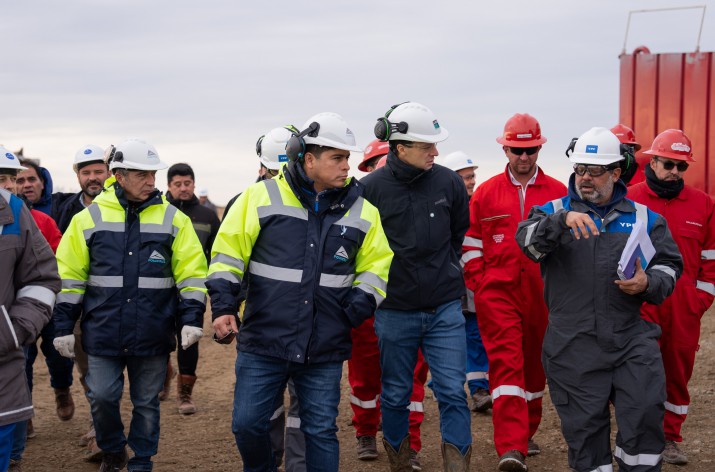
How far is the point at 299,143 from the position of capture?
18.7 feet

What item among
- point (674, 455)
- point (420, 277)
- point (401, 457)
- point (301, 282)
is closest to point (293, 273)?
point (301, 282)

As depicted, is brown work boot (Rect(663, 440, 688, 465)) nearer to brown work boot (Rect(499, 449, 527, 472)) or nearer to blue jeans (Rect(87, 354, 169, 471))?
brown work boot (Rect(499, 449, 527, 472))

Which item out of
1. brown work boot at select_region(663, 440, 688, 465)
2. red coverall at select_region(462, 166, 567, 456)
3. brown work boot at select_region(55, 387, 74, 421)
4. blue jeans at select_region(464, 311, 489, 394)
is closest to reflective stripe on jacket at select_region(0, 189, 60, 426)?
red coverall at select_region(462, 166, 567, 456)

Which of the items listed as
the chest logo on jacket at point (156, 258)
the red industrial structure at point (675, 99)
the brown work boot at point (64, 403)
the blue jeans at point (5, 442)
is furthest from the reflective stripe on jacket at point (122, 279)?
the red industrial structure at point (675, 99)

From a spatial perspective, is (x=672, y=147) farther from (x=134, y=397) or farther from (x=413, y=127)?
(x=134, y=397)

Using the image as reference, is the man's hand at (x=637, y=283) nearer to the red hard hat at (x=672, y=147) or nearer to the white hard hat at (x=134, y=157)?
the red hard hat at (x=672, y=147)

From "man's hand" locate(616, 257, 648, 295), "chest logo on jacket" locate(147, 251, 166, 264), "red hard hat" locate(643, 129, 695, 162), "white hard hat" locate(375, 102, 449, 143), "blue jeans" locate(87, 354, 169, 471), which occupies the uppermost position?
"white hard hat" locate(375, 102, 449, 143)

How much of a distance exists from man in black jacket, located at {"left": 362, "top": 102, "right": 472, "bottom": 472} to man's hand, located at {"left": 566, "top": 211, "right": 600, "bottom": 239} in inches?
44.1

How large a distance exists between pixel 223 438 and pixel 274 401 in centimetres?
327

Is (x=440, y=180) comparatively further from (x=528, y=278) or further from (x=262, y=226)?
(x=262, y=226)

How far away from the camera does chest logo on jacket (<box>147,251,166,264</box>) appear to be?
21.7ft

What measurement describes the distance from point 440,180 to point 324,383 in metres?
1.79

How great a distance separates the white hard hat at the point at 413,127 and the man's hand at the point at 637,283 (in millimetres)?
1566

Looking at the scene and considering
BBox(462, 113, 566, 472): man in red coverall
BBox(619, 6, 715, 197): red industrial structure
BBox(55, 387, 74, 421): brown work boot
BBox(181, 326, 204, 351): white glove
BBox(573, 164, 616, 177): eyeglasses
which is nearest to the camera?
BBox(573, 164, 616, 177): eyeglasses
